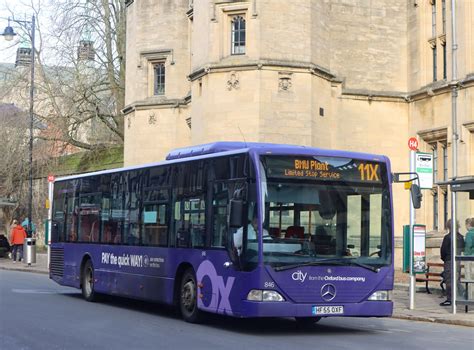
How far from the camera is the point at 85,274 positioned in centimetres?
1869

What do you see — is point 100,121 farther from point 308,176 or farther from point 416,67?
point 308,176

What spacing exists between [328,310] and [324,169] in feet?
7.08

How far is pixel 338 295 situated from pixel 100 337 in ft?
11.8

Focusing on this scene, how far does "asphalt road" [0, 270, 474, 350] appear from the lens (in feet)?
36.4

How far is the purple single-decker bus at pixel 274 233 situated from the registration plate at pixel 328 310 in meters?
0.02

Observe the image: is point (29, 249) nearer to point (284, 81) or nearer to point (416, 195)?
point (284, 81)

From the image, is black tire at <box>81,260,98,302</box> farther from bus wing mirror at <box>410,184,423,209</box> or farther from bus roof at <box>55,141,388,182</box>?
bus wing mirror at <box>410,184,423,209</box>

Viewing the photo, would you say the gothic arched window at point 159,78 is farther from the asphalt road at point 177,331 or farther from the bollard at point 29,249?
the asphalt road at point 177,331

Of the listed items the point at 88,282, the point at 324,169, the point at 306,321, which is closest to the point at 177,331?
the point at 306,321

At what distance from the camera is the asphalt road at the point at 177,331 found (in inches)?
437

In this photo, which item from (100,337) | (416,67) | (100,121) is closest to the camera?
(100,337)

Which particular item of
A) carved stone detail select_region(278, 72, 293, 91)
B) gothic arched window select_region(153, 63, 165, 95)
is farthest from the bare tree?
carved stone detail select_region(278, 72, 293, 91)

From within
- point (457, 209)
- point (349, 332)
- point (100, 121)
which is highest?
point (100, 121)

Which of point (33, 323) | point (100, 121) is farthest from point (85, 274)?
point (100, 121)
